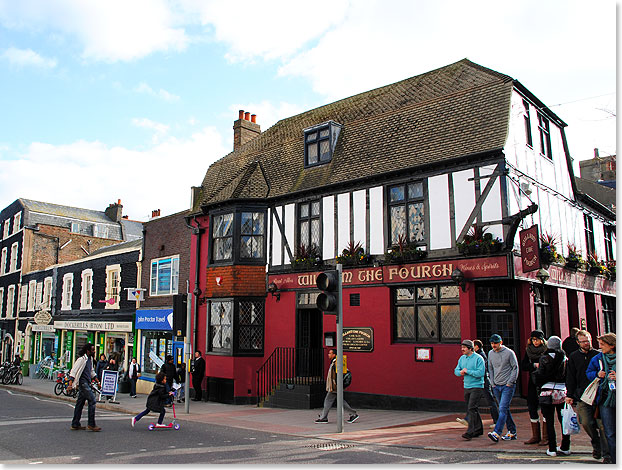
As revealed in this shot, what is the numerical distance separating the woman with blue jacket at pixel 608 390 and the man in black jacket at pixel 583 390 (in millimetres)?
248

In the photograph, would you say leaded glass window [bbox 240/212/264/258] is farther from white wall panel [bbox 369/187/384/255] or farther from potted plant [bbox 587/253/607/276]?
potted plant [bbox 587/253/607/276]

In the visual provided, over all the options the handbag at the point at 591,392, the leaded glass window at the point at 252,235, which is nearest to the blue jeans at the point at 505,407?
the handbag at the point at 591,392

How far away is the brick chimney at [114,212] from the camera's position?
4197 centimetres

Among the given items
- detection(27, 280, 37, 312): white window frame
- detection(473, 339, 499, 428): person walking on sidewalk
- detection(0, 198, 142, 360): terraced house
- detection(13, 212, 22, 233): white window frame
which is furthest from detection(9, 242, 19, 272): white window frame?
detection(473, 339, 499, 428): person walking on sidewalk

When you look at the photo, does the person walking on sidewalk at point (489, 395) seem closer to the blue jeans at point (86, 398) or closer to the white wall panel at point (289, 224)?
the blue jeans at point (86, 398)

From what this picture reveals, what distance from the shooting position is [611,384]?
645cm

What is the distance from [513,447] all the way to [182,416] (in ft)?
27.1

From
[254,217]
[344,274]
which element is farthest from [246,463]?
[254,217]

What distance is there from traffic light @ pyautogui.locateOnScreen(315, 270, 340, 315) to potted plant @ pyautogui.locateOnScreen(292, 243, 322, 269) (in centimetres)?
559

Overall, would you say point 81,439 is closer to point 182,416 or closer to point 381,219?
point 182,416

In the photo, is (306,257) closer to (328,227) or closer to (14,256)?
(328,227)

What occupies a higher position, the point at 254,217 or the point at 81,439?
the point at 254,217

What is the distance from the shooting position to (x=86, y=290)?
89.4 ft

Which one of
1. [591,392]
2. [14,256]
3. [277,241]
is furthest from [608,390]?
[14,256]
